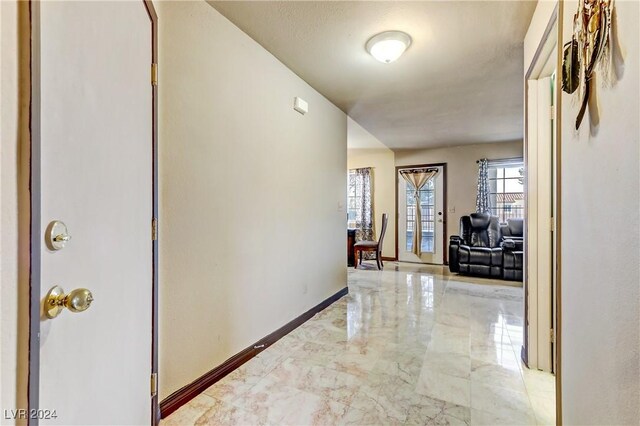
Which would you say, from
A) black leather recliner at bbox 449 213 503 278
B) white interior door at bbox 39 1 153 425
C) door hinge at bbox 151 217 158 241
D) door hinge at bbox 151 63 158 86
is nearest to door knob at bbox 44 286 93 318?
white interior door at bbox 39 1 153 425

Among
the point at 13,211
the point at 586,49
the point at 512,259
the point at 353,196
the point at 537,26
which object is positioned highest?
the point at 537,26

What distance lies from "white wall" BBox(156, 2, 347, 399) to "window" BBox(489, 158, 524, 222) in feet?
14.6

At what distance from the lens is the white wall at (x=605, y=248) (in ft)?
2.44

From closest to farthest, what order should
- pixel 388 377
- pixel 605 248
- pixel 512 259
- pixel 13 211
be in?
pixel 13 211 → pixel 605 248 → pixel 388 377 → pixel 512 259

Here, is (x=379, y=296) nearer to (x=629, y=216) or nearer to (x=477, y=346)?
(x=477, y=346)

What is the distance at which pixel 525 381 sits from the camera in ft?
6.22

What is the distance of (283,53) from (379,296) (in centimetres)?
297

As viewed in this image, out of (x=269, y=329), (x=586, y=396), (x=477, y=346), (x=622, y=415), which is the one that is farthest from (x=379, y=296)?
(x=622, y=415)

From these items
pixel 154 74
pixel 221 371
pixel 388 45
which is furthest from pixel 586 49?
pixel 221 371

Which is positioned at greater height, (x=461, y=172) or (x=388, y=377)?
(x=461, y=172)

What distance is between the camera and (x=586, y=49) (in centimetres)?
98

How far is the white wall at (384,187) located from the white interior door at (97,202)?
581 centimetres

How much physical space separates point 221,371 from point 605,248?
2048mm

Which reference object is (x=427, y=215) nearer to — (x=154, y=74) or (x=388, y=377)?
(x=388, y=377)
